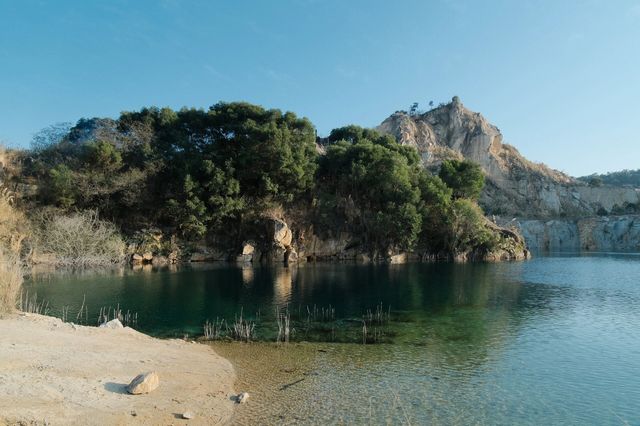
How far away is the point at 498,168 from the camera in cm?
12750

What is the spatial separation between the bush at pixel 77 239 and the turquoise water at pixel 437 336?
11.1 metres

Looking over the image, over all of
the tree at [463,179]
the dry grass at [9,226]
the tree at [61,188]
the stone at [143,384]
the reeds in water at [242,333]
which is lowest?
the reeds in water at [242,333]

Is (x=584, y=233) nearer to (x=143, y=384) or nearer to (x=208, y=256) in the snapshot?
(x=208, y=256)

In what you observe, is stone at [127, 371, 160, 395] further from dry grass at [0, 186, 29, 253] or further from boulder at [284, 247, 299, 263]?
boulder at [284, 247, 299, 263]

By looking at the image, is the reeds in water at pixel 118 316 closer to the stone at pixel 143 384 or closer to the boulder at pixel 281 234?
the stone at pixel 143 384

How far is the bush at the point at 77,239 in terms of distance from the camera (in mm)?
50406

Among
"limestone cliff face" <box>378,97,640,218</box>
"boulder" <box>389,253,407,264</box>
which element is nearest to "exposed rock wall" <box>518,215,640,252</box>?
"limestone cliff face" <box>378,97,640,218</box>

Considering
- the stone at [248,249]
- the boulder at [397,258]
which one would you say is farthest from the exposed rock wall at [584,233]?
the stone at [248,249]

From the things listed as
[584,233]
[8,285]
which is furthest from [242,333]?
[584,233]

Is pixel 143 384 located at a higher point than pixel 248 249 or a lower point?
lower

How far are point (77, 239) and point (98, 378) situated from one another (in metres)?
45.4

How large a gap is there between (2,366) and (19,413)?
115 inches

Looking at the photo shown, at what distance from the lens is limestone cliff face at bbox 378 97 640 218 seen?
394ft

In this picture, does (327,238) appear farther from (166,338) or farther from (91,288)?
(166,338)
